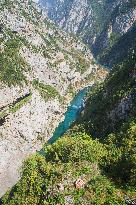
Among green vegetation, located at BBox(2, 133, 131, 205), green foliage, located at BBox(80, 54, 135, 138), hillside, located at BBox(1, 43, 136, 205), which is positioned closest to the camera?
green vegetation, located at BBox(2, 133, 131, 205)

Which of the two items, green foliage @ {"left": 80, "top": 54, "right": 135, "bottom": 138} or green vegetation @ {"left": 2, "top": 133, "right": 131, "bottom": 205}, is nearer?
A: green vegetation @ {"left": 2, "top": 133, "right": 131, "bottom": 205}

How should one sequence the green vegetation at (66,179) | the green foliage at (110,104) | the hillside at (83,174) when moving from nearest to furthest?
1. the green vegetation at (66,179)
2. the hillside at (83,174)
3. the green foliage at (110,104)

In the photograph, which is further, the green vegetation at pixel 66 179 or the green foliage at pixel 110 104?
the green foliage at pixel 110 104

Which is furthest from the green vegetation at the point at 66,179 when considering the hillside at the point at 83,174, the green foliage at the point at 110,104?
the green foliage at the point at 110,104

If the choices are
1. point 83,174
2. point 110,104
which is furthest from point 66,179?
point 110,104

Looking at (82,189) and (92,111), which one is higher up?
(92,111)

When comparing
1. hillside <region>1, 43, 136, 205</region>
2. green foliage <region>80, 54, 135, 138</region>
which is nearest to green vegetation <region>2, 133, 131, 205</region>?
hillside <region>1, 43, 136, 205</region>

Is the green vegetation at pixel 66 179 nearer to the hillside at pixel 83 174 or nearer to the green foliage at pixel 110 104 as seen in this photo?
the hillside at pixel 83 174

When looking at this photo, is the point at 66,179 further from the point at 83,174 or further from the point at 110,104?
the point at 110,104

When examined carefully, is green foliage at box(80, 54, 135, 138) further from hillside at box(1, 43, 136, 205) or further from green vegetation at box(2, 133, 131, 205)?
green vegetation at box(2, 133, 131, 205)

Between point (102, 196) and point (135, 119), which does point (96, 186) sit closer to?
point (102, 196)

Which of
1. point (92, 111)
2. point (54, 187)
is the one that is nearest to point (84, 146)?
point (54, 187)
